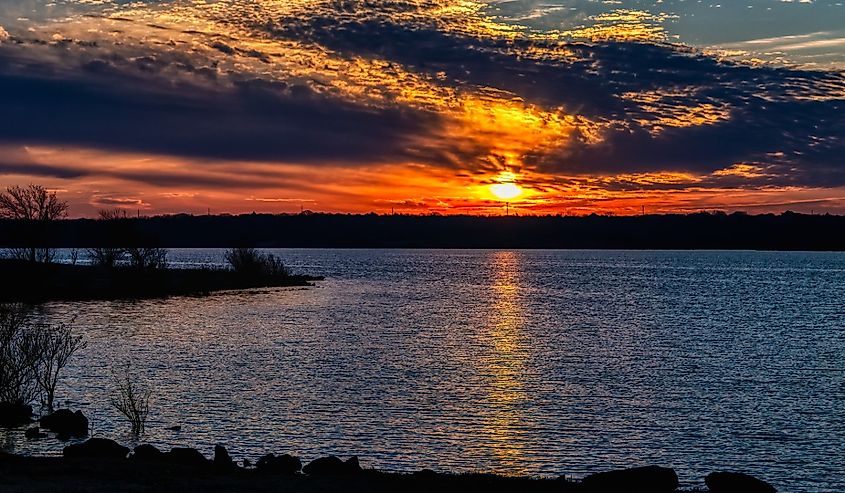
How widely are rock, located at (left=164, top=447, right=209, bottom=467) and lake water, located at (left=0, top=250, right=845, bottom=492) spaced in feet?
12.1

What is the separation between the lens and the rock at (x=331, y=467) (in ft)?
80.5

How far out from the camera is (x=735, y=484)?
76.3 ft

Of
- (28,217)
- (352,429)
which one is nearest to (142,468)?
(352,429)

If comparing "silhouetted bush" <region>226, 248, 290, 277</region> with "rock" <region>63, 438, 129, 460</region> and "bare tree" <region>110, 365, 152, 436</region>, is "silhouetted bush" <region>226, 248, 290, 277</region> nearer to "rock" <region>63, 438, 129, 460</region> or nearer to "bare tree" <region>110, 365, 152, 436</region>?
"bare tree" <region>110, 365, 152, 436</region>

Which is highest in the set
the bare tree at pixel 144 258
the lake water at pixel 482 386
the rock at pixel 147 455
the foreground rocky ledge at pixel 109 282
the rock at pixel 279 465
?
the bare tree at pixel 144 258

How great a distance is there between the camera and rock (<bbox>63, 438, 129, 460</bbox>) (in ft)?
83.8

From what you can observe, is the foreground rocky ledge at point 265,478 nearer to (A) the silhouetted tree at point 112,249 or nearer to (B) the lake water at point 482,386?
(B) the lake water at point 482,386

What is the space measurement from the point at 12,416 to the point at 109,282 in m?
83.3

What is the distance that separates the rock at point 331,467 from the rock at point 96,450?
19.5 feet

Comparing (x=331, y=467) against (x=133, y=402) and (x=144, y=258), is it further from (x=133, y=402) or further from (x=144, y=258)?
(x=144, y=258)

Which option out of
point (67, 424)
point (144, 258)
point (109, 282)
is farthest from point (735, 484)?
point (109, 282)

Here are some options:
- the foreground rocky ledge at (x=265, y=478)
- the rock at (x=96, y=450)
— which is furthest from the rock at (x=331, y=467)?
the rock at (x=96, y=450)

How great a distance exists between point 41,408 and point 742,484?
89.9 feet

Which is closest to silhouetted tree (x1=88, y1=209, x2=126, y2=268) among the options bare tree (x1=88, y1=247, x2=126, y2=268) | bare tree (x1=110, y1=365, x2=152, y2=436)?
bare tree (x1=88, y1=247, x2=126, y2=268)
